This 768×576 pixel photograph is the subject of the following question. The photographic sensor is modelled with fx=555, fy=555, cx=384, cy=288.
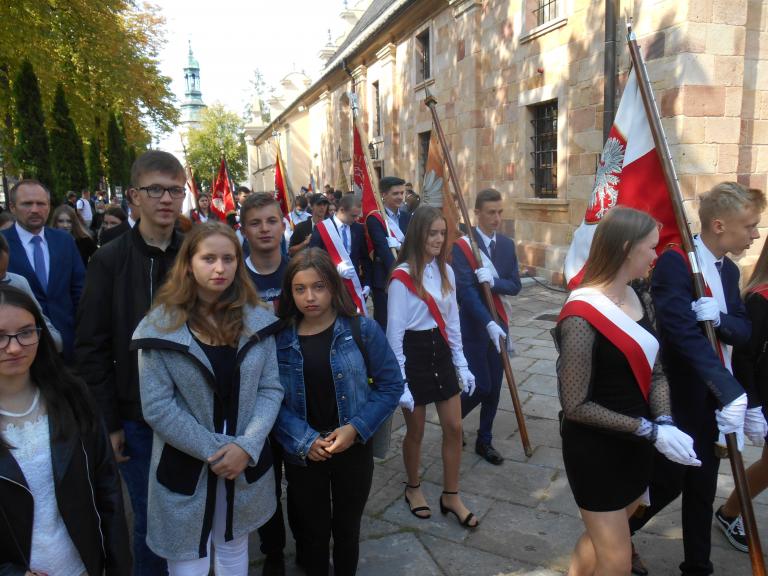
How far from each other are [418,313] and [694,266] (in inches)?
57.1

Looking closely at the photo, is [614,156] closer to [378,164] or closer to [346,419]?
[346,419]

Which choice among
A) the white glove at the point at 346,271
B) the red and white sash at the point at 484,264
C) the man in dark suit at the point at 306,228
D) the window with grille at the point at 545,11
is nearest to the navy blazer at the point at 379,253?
the white glove at the point at 346,271

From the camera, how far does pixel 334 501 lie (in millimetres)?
2592

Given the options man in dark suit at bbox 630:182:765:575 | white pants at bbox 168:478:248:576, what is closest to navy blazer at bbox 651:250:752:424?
man in dark suit at bbox 630:182:765:575

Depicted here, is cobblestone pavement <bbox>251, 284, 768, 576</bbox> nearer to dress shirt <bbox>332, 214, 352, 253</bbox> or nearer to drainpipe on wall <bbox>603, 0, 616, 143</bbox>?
dress shirt <bbox>332, 214, 352, 253</bbox>

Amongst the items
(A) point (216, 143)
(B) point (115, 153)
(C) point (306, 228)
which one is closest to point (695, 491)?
(C) point (306, 228)

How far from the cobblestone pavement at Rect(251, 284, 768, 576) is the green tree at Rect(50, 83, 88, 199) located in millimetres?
16772

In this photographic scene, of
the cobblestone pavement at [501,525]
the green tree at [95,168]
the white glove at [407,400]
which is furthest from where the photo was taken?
the green tree at [95,168]

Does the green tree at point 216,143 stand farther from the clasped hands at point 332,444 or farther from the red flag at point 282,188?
the clasped hands at point 332,444

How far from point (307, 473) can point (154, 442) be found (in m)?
0.67

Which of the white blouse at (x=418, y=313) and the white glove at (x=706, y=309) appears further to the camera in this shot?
the white blouse at (x=418, y=313)

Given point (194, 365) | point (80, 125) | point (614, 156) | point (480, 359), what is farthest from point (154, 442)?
point (80, 125)

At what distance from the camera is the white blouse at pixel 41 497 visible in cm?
179

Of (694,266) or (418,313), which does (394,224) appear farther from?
(694,266)
